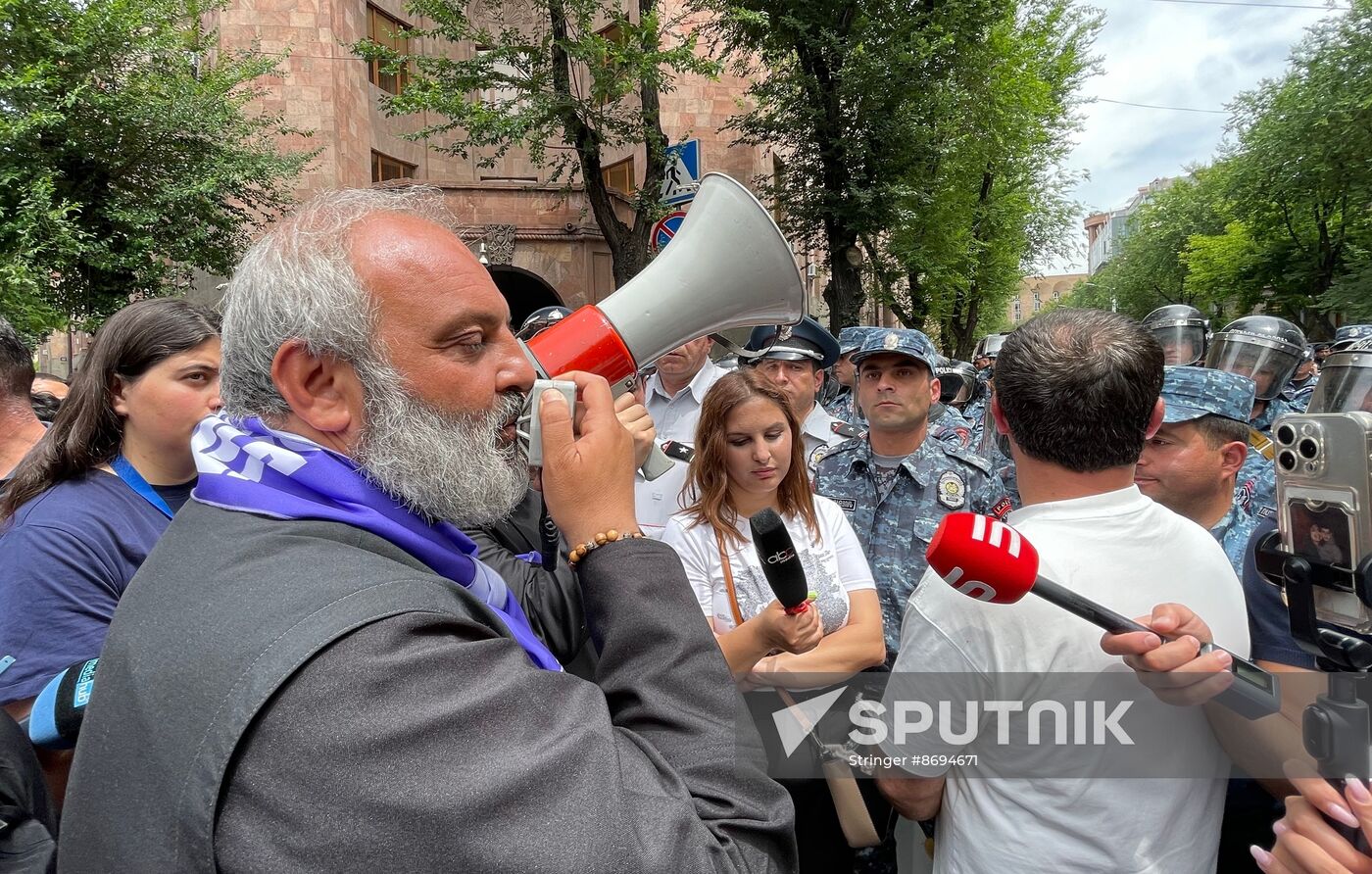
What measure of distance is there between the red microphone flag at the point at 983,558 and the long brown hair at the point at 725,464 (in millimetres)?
1462

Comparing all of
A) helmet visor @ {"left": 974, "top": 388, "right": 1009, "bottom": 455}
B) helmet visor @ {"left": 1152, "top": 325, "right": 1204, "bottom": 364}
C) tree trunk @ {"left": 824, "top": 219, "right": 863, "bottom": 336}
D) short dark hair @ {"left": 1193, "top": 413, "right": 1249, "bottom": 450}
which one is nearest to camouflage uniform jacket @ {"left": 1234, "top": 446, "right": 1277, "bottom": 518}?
short dark hair @ {"left": 1193, "top": 413, "right": 1249, "bottom": 450}

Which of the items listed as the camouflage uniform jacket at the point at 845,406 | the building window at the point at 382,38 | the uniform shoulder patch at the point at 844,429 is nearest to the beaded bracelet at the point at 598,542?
the uniform shoulder patch at the point at 844,429

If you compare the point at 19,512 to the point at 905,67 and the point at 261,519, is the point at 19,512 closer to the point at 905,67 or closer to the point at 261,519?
the point at 261,519

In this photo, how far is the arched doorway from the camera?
1717 cm

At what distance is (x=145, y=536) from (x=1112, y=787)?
243 cm

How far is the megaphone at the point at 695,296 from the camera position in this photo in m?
1.77

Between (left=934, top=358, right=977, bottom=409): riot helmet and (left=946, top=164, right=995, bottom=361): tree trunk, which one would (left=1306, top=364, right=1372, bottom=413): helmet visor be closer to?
(left=934, top=358, right=977, bottom=409): riot helmet

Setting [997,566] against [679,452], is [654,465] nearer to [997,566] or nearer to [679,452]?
[997,566]

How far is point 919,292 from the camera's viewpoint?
54.6 ft

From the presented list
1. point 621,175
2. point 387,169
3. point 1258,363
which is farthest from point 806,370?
point 387,169

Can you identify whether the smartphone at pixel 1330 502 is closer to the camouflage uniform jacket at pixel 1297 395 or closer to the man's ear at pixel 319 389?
the man's ear at pixel 319 389

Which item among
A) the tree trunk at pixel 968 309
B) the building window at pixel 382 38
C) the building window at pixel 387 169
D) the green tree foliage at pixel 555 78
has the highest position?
the building window at pixel 382 38

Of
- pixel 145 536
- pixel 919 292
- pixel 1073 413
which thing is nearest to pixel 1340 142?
pixel 919 292

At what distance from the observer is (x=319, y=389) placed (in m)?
1.18
